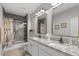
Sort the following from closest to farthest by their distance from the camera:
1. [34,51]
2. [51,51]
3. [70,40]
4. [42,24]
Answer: [51,51] → [70,40] → [34,51] → [42,24]

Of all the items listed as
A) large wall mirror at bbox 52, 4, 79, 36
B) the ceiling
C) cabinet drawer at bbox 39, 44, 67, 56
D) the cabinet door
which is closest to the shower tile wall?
the ceiling

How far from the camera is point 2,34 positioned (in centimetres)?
156

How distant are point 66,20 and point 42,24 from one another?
760 mm

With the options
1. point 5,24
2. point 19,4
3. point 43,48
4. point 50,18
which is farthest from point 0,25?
point 50,18

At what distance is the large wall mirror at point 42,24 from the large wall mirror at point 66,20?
0.35 meters

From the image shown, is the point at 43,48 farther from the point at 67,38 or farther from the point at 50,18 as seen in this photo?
the point at 50,18

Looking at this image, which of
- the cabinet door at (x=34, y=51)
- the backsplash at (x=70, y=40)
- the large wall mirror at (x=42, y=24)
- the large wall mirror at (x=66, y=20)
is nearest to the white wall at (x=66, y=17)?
the large wall mirror at (x=66, y=20)

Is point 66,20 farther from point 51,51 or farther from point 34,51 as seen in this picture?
point 34,51

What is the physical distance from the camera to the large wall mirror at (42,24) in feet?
6.81

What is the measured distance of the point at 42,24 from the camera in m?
2.12

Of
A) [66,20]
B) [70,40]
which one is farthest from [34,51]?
[66,20]

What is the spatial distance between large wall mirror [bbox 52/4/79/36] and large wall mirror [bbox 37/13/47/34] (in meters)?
0.35

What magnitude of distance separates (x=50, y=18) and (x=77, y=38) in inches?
35.9

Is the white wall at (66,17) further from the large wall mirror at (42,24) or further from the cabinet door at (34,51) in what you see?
the cabinet door at (34,51)
